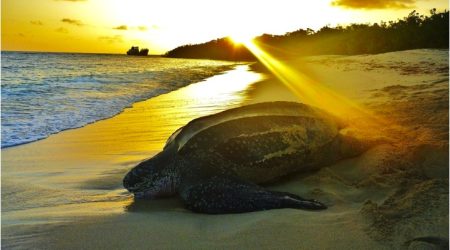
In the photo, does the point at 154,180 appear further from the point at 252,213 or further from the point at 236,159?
the point at 252,213

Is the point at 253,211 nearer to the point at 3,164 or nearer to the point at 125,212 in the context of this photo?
the point at 125,212

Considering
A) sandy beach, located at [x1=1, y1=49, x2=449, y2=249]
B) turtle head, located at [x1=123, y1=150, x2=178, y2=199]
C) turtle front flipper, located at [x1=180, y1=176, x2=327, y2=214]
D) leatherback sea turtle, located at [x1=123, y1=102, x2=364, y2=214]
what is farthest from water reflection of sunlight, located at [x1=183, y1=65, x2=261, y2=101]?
turtle front flipper, located at [x1=180, y1=176, x2=327, y2=214]

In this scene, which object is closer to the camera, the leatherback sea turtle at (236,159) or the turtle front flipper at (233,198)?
the turtle front flipper at (233,198)

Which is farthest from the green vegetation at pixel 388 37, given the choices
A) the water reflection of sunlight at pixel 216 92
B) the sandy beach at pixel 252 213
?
the sandy beach at pixel 252 213

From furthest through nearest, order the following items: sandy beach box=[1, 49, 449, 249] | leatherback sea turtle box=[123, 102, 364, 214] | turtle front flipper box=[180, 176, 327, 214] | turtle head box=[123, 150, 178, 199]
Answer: turtle head box=[123, 150, 178, 199] < leatherback sea turtle box=[123, 102, 364, 214] < turtle front flipper box=[180, 176, 327, 214] < sandy beach box=[1, 49, 449, 249]

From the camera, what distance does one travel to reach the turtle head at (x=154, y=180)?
2.87m

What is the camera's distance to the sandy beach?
6.55 ft

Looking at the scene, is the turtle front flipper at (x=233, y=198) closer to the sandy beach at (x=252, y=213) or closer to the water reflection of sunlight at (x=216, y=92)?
the sandy beach at (x=252, y=213)

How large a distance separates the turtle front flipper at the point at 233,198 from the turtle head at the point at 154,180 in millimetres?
206

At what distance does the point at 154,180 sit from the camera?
2.90 metres

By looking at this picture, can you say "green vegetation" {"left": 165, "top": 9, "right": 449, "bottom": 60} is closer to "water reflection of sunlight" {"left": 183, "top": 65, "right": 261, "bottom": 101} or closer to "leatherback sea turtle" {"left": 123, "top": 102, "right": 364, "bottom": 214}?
"water reflection of sunlight" {"left": 183, "top": 65, "right": 261, "bottom": 101}

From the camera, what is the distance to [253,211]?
245 centimetres

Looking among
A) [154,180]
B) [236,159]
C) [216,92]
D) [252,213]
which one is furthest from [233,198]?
[216,92]

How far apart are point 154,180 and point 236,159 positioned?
0.55 meters
